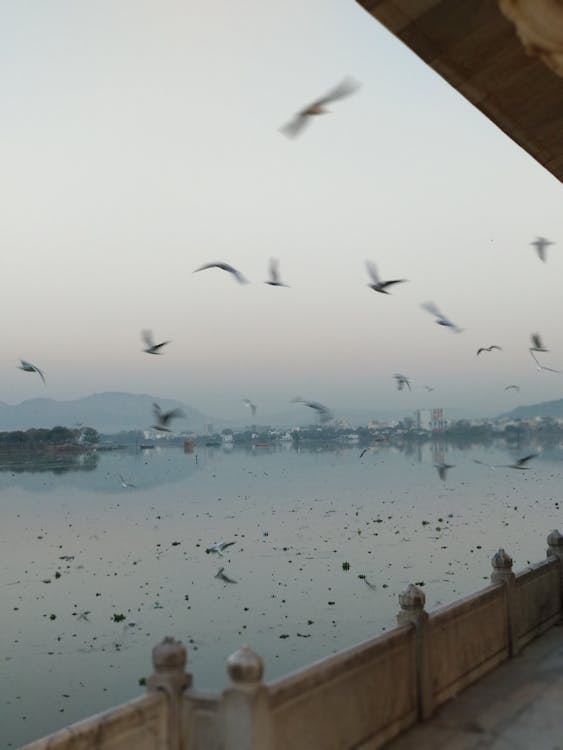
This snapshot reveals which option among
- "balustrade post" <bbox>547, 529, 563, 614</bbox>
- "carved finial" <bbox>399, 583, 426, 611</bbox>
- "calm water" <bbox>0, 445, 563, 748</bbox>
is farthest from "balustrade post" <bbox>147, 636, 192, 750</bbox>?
"calm water" <bbox>0, 445, 563, 748</bbox>

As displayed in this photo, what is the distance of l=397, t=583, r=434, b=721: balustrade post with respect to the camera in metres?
6.53

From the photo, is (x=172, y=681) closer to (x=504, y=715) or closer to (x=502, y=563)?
(x=504, y=715)

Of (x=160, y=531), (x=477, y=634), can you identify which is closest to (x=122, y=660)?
(x=477, y=634)

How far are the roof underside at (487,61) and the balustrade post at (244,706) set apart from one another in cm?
485

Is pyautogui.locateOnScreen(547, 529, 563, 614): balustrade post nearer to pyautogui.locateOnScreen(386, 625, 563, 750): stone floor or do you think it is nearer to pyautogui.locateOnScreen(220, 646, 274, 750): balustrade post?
pyautogui.locateOnScreen(386, 625, 563, 750): stone floor

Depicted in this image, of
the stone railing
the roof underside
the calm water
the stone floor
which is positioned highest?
the roof underside

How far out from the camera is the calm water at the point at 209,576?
14.2 m

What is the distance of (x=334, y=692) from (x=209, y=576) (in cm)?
1754

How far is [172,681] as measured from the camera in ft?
15.6

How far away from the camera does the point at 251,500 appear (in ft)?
154

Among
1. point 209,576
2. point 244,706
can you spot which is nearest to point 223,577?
point 209,576

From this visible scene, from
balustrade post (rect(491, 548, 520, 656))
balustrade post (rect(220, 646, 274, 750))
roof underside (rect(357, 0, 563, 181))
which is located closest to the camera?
balustrade post (rect(220, 646, 274, 750))

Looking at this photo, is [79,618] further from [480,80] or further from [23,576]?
[480,80]

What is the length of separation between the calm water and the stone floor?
706 cm
